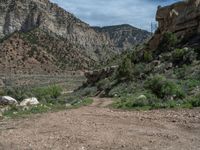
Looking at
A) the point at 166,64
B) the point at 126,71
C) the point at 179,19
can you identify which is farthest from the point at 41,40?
the point at 166,64

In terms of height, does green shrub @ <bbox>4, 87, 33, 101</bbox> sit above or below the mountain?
below

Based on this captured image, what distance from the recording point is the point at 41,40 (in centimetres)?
13275

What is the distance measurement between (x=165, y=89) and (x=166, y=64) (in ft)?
52.9

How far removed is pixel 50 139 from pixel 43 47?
11893 cm

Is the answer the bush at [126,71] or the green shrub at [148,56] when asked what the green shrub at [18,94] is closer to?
the bush at [126,71]

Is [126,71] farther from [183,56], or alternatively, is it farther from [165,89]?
[165,89]

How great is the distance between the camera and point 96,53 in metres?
179

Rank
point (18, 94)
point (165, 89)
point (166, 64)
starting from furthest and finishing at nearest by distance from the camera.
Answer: point (18, 94) < point (166, 64) < point (165, 89)

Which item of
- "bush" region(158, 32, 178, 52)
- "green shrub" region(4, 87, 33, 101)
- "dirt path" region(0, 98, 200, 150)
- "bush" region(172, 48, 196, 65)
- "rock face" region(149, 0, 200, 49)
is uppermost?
"rock face" region(149, 0, 200, 49)

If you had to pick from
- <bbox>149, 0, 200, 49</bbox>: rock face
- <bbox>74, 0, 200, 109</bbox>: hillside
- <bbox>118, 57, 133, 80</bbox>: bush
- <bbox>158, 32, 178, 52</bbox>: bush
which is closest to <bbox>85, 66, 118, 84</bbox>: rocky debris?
<bbox>74, 0, 200, 109</bbox>: hillside

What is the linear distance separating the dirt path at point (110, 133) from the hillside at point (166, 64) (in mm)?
7839

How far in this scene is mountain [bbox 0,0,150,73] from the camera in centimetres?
12550

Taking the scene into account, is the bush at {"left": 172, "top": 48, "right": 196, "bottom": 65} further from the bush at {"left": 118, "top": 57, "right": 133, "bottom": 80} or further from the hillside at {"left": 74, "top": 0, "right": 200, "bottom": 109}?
the bush at {"left": 118, "top": 57, "right": 133, "bottom": 80}

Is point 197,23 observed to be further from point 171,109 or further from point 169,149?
point 169,149
